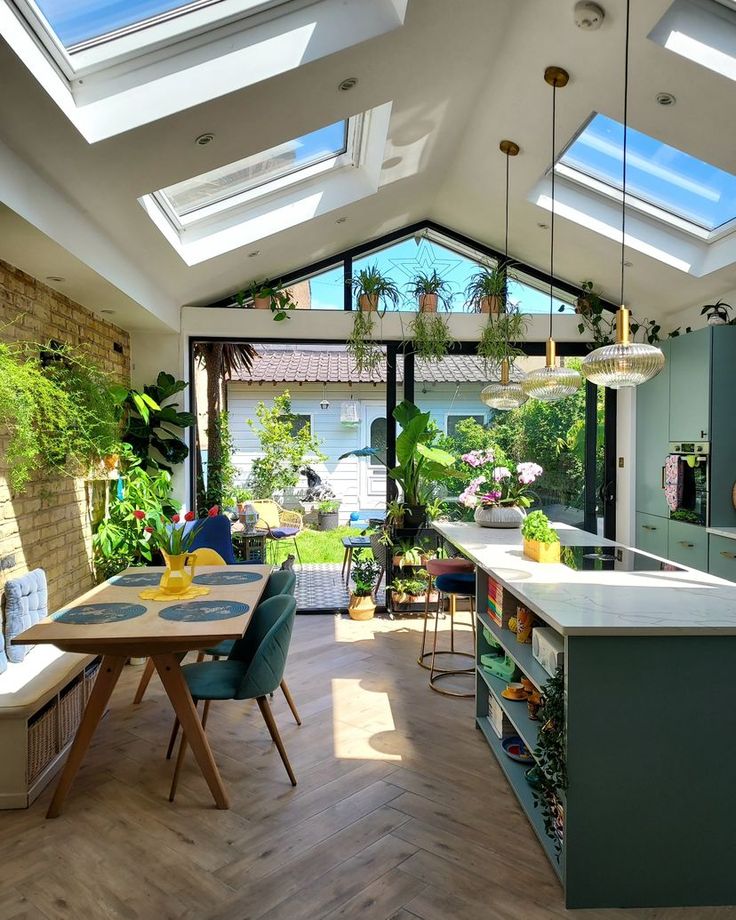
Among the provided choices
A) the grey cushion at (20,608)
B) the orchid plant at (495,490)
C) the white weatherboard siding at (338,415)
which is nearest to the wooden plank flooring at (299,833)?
the grey cushion at (20,608)

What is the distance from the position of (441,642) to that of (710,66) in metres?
4.07

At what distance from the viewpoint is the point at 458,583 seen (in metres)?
4.09

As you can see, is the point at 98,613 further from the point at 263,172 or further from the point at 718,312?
the point at 718,312

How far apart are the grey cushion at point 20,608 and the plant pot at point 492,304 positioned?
13.9 feet

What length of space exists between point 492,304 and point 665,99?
2.59 metres

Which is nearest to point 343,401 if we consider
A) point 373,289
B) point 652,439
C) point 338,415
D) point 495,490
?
point 338,415

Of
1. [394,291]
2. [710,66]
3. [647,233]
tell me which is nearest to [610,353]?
[710,66]

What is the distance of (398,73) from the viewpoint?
3.43m

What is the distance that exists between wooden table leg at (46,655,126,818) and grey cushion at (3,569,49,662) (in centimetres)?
63

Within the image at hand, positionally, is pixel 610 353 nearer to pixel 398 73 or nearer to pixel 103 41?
pixel 398 73

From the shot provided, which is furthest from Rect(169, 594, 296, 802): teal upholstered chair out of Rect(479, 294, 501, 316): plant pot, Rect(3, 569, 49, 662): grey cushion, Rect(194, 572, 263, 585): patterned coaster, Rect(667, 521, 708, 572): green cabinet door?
Rect(479, 294, 501, 316): plant pot

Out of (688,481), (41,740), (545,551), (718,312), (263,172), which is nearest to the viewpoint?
(41,740)

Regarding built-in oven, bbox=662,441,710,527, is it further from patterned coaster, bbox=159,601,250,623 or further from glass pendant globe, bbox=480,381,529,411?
patterned coaster, bbox=159,601,250,623

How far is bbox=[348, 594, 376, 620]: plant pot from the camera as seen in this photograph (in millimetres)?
5961
